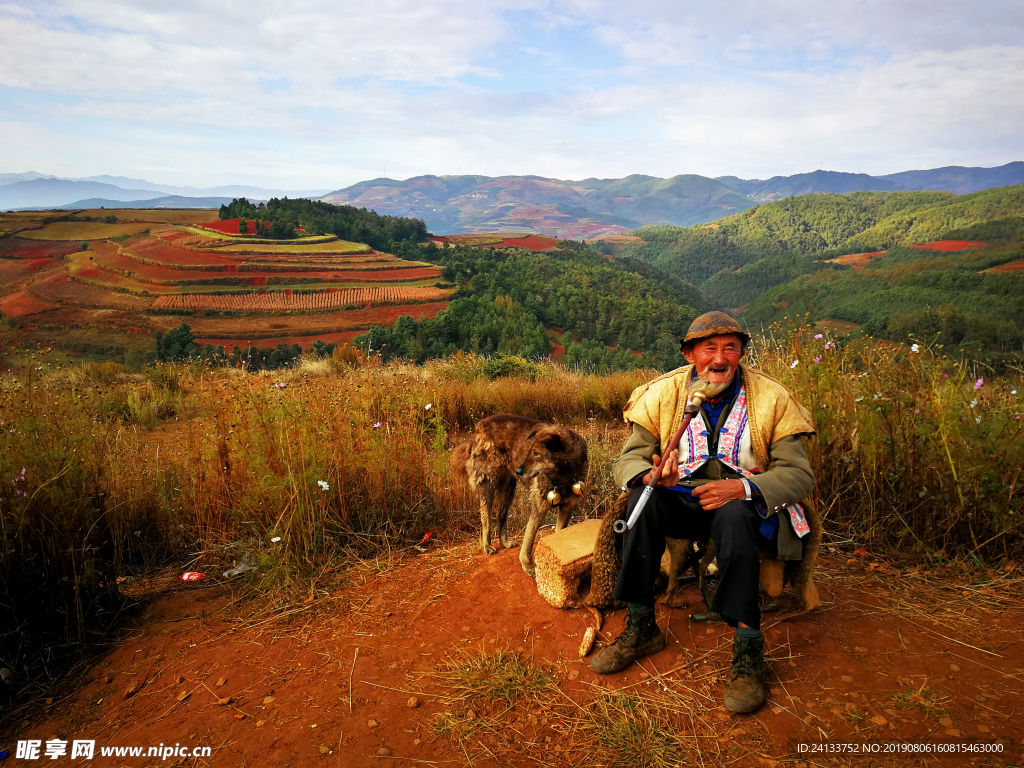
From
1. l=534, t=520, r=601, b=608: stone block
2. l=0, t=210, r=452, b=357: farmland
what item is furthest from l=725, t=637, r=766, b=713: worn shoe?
l=0, t=210, r=452, b=357: farmland

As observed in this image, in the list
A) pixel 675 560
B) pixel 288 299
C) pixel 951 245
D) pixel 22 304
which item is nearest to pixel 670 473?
pixel 675 560

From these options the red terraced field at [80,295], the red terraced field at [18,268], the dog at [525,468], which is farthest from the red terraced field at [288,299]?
the dog at [525,468]

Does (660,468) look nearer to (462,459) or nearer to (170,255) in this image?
(462,459)

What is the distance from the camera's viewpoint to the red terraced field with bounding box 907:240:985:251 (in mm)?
50312

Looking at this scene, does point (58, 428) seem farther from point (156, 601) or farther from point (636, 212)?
point (636, 212)

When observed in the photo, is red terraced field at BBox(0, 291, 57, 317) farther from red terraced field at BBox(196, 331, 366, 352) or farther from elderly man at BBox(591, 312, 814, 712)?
elderly man at BBox(591, 312, 814, 712)

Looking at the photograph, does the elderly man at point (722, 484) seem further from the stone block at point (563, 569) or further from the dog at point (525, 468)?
the dog at point (525, 468)

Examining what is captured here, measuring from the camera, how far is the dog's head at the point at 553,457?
3277 millimetres

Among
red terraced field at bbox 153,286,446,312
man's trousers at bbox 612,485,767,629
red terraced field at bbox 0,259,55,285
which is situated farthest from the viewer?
red terraced field at bbox 0,259,55,285

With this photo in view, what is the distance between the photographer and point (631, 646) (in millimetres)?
2535

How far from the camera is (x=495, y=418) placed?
3.84 m

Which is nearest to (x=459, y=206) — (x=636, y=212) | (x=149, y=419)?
(x=636, y=212)

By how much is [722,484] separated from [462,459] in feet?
6.84

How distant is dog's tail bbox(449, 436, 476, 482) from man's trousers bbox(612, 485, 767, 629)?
160 cm
